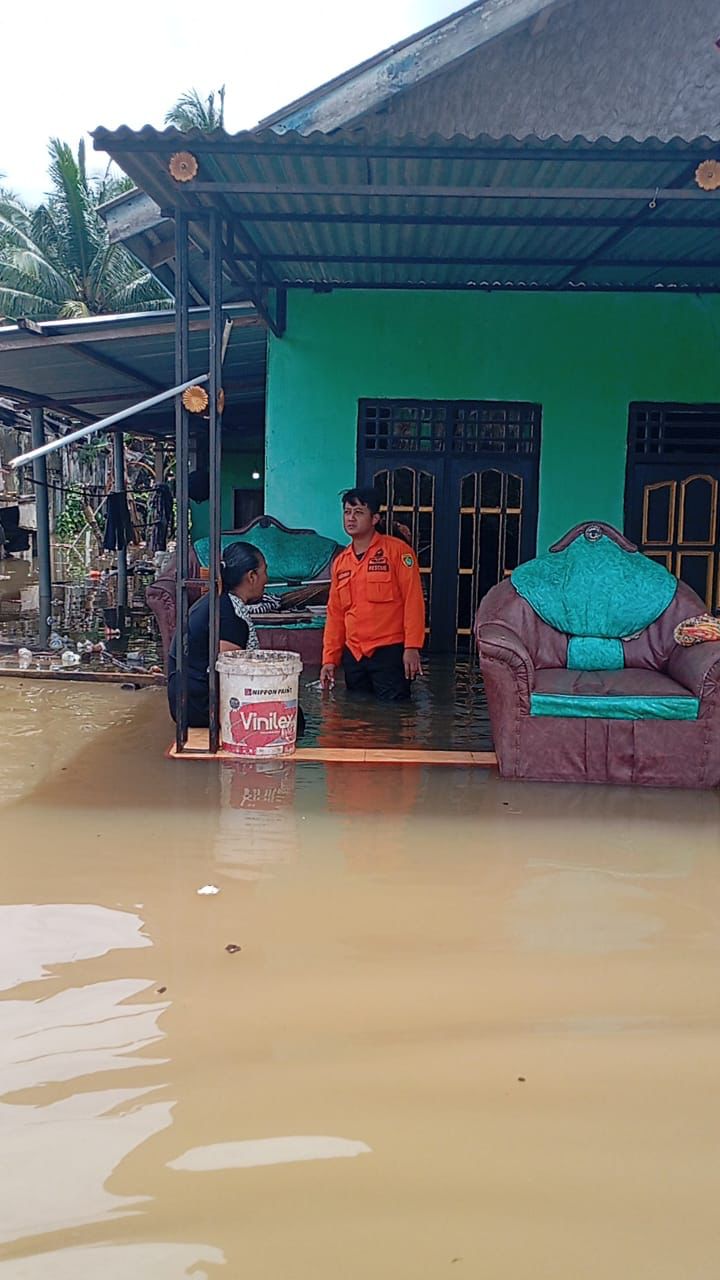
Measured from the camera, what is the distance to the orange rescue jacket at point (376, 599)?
6.36 metres

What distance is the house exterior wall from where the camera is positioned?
7566 mm

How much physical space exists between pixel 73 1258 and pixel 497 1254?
2.48 ft

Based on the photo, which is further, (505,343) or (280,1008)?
(505,343)

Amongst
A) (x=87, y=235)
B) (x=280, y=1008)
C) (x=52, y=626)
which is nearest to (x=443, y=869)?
(x=280, y=1008)

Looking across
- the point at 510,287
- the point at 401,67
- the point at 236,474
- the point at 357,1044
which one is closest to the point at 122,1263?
the point at 357,1044

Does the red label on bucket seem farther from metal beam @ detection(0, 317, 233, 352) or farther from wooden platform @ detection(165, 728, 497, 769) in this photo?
metal beam @ detection(0, 317, 233, 352)

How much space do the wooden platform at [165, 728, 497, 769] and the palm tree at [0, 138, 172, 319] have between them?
19.3m

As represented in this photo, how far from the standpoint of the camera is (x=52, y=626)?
1103cm

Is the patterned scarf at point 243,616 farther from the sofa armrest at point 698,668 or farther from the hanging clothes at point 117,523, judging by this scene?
the hanging clothes at point 117,523

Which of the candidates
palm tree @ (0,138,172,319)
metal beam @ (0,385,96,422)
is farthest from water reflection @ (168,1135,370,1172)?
palm tree @ (0,138,172,319)

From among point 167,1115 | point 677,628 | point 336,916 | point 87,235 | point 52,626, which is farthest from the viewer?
point 87,235

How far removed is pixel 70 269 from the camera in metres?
23.5

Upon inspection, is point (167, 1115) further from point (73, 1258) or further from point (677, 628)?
point (677, 628)

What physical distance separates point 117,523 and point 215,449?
305 inches
